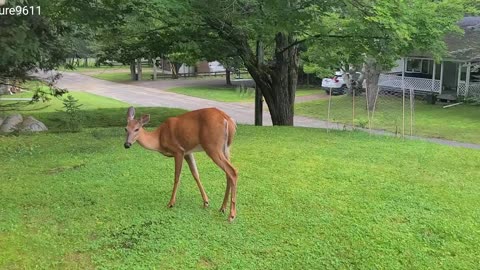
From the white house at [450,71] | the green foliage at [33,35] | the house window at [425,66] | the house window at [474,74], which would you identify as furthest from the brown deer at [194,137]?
the house window at [425,66]

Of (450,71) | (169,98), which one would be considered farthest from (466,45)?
(169,98)

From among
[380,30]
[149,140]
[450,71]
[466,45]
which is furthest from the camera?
[450,71]

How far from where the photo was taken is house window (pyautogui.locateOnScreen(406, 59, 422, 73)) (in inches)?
1126

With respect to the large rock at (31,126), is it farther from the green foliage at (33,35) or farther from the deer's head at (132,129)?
the deer's head at (132,129)

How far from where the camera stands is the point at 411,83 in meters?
27.7

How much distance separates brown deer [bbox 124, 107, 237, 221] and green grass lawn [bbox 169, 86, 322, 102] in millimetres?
25359

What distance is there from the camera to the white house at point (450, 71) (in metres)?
24.1

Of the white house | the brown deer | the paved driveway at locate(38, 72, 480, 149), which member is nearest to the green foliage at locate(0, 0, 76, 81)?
the brown deer

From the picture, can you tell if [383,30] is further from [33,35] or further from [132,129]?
[132,129]

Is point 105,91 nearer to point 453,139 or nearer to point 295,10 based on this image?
point 453,139

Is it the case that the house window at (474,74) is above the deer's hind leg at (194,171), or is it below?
above

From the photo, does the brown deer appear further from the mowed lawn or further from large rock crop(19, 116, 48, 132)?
large rock crop(19, 116, 48, 132)

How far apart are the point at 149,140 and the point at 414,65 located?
26.9m

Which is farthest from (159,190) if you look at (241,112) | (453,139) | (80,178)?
(241,112)
